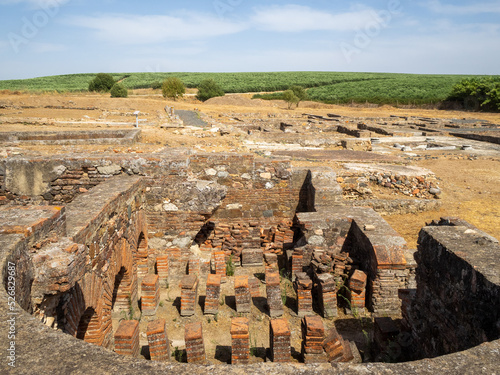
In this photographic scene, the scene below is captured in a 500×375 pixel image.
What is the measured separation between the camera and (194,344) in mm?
3879

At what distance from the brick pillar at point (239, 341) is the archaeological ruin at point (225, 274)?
0.04 feet

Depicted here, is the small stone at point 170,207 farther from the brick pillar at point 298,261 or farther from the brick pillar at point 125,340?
the brick pillar at point 125,340

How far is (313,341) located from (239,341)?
84 centimetres

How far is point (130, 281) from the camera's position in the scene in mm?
5598

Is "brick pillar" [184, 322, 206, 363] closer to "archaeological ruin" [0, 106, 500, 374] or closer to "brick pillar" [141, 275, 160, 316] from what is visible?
"archaeological ruin" [0, 106, 500, 374]

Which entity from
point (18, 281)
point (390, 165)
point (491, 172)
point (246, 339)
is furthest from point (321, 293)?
point (491, 172)

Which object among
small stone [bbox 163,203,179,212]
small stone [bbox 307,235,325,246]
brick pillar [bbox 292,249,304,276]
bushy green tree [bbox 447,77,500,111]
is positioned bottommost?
brick pillar [bbox 292,249,304,276]

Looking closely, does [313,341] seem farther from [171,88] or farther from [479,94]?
[479,94]

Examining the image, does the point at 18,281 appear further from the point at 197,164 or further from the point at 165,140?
the point at 165,140

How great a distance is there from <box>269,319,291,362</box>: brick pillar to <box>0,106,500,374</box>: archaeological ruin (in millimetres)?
12

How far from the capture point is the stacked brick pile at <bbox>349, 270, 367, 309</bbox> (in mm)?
5199

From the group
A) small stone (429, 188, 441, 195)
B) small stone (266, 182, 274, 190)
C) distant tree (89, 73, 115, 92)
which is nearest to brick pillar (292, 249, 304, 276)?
small stone (266, 182, 274, 190)

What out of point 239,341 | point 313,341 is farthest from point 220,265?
point 313,341

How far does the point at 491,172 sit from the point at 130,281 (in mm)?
12804
